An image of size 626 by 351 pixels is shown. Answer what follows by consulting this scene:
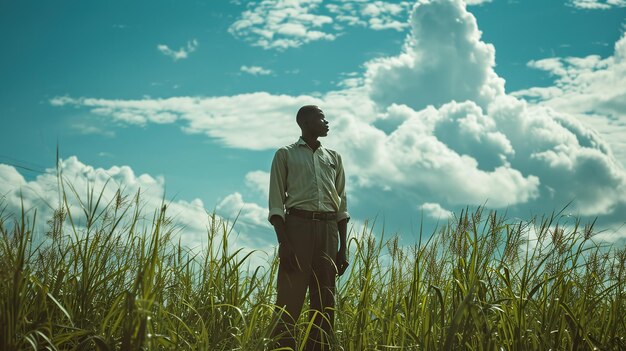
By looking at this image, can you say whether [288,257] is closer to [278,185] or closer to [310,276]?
[310,276]

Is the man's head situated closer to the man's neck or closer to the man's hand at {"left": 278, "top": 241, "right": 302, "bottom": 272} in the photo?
the man's neck

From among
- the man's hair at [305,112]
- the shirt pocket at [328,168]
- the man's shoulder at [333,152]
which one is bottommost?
the shirt pocket at [328,168]

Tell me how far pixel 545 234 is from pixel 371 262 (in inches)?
52.2

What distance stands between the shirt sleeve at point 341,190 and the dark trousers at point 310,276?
254 mm

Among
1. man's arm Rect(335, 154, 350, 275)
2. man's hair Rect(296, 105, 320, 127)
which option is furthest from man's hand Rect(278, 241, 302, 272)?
man's hair Rect(296, 105, 320, 127)

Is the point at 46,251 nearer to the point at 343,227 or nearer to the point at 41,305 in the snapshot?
the point at 41,305

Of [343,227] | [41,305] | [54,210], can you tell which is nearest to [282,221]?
[343,227]

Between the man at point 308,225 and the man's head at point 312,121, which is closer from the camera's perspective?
the man at point 308,225

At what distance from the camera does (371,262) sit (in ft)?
16.2

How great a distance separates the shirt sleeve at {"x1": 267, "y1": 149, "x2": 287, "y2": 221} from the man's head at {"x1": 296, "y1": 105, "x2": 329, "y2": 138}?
0.30 metres

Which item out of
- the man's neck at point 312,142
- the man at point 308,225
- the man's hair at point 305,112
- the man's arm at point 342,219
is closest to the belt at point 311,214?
the man at point 308,225

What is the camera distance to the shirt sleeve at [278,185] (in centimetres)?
524

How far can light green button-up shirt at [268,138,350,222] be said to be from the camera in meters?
5.25

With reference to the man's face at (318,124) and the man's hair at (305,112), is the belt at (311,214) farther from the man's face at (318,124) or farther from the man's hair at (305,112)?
the man's hair at (305,112)
